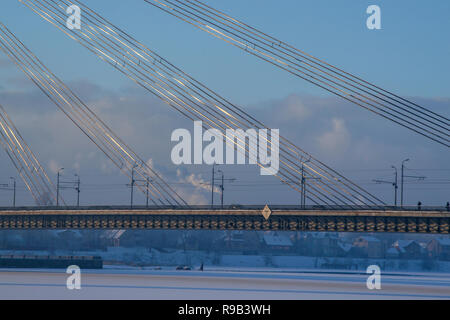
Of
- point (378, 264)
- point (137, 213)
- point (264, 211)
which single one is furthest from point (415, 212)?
point (378, 264)

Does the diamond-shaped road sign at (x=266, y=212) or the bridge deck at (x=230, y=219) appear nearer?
the bridge deck at (x=230, y=219)

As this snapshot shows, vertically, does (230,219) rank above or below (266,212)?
below

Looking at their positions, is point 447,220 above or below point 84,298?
above

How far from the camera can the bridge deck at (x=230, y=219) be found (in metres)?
98.2

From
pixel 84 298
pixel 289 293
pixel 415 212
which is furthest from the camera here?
pixel 415 212

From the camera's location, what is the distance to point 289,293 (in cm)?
6938

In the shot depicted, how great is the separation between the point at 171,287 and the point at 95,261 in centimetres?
5667

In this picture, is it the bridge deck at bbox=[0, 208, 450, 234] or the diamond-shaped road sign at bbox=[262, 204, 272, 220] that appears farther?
the diamond-shaped road sign at bbox=[262, 204, 272, 220]

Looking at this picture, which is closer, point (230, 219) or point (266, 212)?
point (266, 212)

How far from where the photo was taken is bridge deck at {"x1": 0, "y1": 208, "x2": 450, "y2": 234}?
98188mm

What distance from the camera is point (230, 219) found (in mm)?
113250
